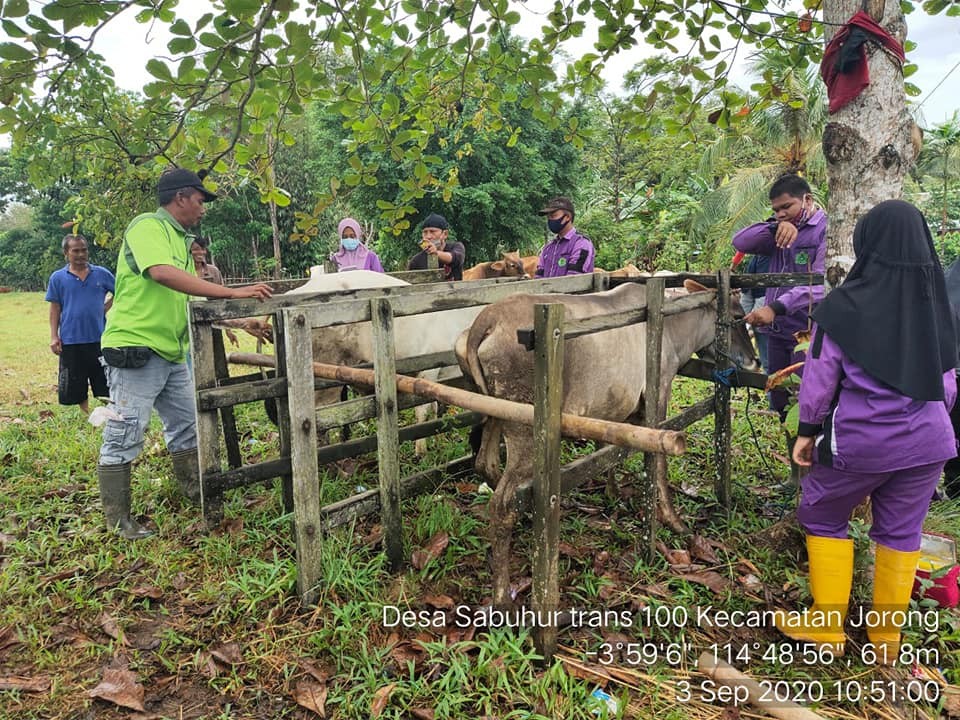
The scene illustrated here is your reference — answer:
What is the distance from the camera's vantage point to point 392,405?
3.42 m

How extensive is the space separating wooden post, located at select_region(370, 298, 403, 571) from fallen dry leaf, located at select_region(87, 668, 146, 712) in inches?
52.2

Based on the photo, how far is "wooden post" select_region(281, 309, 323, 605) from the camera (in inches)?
120

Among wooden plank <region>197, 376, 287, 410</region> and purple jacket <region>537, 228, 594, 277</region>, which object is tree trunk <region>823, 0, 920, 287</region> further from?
wooden plank <region>197, 376, 287, 410</region>

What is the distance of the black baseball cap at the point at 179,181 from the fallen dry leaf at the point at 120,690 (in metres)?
2.83

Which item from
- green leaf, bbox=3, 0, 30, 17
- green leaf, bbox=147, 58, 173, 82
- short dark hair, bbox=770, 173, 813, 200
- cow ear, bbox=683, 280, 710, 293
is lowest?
cow ear, bbox=683, 280, 710, 293

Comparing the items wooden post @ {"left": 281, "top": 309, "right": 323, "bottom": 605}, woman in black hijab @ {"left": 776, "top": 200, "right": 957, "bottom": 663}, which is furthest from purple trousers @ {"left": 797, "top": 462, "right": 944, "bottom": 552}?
wooden post @ {"left": 281, "top": 309, "right": 323, "bottom": 605}

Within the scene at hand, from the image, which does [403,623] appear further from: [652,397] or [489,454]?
[652,397]

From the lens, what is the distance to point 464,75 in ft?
12.2

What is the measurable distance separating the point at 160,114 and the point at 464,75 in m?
1.74

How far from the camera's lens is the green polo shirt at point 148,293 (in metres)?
3.87

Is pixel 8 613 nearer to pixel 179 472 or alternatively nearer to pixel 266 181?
pixel 179 472

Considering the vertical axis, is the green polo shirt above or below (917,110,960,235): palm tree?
below

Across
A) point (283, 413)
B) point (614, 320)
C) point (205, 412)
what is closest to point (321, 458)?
point (283, 413)

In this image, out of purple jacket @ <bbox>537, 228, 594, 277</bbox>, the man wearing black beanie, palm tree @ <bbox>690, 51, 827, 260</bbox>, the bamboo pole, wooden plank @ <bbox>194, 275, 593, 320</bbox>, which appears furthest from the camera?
palm tree @ <bbox>690, 51, 827, 260</bbox>
